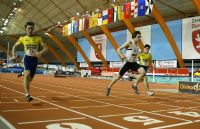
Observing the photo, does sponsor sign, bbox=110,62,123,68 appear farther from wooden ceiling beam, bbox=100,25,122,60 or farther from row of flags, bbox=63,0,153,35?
row of flags, bbox=63,0,153,35

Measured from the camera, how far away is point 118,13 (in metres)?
26.0

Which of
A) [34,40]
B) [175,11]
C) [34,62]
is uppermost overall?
[175,11]

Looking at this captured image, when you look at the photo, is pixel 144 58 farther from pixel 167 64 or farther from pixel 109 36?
pixel 109 36

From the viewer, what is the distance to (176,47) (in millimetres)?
28562

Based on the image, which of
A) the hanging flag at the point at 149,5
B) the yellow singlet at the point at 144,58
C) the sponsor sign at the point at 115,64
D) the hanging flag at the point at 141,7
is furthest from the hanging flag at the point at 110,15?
the yellow singlet at the point at 144,58

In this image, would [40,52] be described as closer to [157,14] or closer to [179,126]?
[179,126]

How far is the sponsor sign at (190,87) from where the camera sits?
12812 mm

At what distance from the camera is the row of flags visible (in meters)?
21.9

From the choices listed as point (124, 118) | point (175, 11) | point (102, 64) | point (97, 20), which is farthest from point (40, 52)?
point (102, 64)

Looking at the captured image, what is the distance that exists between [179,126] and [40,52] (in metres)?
3.82

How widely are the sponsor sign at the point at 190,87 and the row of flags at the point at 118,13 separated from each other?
9178 millimetres

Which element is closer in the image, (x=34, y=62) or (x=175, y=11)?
(x=34, y=62)

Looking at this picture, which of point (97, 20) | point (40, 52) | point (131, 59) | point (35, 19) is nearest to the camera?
point (40, 52)

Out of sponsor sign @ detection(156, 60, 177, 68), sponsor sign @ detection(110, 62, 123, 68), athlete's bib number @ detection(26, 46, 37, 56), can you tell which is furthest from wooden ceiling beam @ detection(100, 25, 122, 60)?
athlete's bib number @ detection(26, 46, 37, 56)
